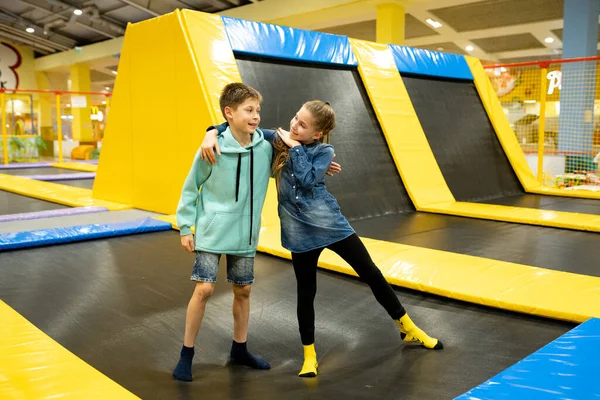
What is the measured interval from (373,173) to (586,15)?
6.23 metres

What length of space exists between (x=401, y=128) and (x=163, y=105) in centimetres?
204

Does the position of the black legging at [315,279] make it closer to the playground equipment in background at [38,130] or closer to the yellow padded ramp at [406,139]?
the yellow padded ramp at [406,139]

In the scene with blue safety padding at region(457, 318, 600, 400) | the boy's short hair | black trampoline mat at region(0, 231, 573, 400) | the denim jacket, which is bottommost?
black trampoline mat at region(0, 231, 573, 400)

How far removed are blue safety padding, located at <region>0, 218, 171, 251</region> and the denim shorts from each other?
197cm

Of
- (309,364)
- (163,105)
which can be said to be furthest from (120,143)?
(309,364)

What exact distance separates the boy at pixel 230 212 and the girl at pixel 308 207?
0.29 feet

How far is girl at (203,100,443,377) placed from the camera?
163 cm

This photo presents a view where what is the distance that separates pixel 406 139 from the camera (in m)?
4.73

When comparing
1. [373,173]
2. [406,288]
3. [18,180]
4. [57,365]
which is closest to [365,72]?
[373,173]

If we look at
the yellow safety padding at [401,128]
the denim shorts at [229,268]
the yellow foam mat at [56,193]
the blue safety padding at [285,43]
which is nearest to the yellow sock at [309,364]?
the denim shorts at [229,268]

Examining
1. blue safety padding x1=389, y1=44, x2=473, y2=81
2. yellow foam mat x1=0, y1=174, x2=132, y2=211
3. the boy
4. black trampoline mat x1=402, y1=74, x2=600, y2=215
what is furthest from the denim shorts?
blue safety padding x1=389, y1=44, x2=473, y2=81

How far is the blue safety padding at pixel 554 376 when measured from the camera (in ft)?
4.25

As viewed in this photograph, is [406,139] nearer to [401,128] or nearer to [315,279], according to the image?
[401,128]

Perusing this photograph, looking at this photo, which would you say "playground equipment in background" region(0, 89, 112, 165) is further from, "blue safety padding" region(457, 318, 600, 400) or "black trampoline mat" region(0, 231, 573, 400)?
"blue safety padding" region(457, 318, 600, 400)
